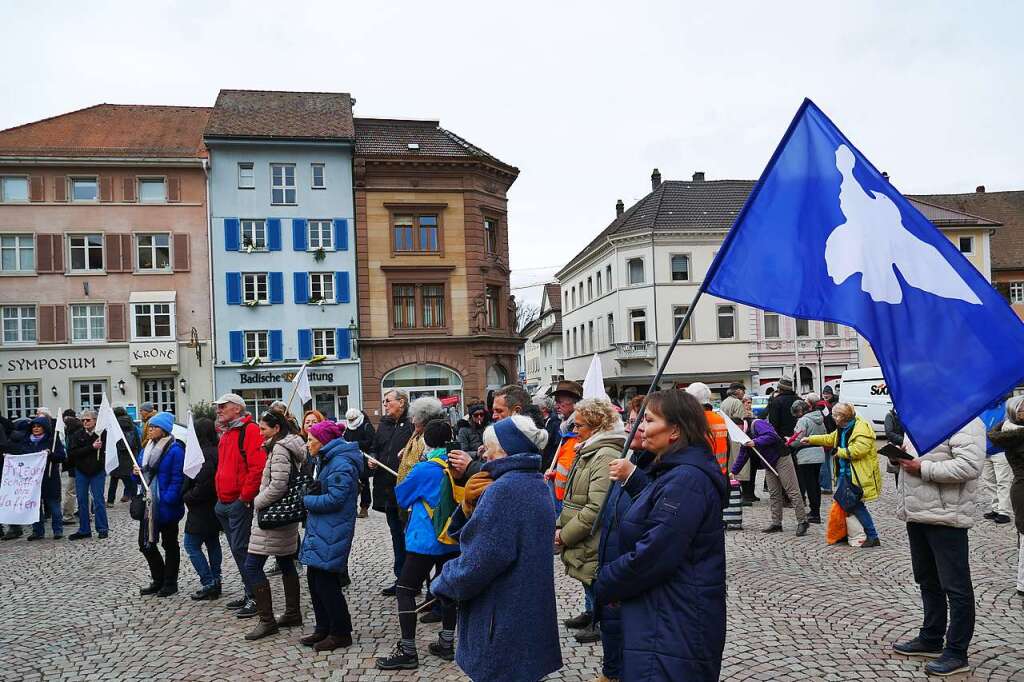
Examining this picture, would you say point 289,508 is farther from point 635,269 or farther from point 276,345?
point 635,269

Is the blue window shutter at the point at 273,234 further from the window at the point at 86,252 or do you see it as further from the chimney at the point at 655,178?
the chimney at the point at 655,178

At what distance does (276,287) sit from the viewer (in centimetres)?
3494

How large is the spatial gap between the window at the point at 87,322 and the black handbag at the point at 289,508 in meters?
31.2

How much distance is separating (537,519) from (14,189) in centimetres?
3667

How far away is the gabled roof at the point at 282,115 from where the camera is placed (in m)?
35.2

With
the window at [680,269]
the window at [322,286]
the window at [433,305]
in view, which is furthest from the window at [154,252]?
the window at [680,269]

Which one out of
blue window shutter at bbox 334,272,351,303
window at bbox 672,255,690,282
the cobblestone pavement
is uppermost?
window at bbox 672,255,690,282

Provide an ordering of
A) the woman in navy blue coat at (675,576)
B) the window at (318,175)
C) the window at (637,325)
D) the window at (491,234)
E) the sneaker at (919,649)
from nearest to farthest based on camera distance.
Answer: the woman in navy blue coat at (675,576) → the sneaker at (919,649) → the window at (318,175) → the window at (491,234) → the window at (637,325)

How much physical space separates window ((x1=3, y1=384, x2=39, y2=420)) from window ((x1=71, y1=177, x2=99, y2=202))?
25.7 ft

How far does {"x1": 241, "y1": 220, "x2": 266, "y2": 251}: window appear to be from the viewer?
34.8m

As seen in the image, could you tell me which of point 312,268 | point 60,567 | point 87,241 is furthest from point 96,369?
point 60,567

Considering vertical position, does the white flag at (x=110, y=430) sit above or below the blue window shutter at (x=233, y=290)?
below

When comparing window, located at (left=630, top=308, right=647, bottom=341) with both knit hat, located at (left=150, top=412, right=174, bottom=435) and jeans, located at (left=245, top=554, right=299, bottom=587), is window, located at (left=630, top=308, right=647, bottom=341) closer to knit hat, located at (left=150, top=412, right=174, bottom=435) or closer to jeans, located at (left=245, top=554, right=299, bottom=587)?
knit hat, located at (left=150, top=412, right=174, bottom=435)

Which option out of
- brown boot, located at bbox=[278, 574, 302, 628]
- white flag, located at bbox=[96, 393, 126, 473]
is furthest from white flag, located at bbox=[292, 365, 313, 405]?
brown boot, located at bbox=[278, 574, 302, 628]
